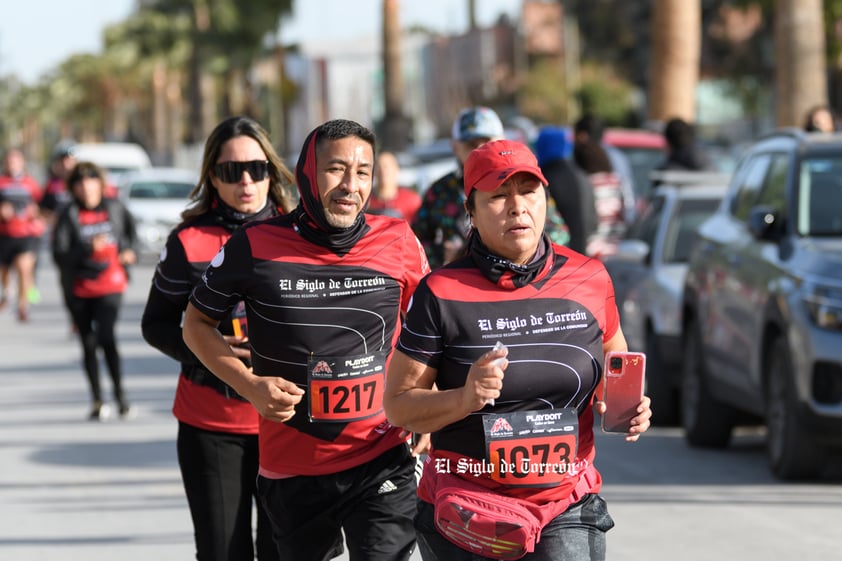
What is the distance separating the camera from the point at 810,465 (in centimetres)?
998

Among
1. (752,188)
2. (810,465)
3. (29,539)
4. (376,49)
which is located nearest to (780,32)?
(752,188)

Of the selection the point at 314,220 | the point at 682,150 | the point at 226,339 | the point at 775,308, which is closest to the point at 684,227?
the point at 682,150

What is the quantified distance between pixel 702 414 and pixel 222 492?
6142mm

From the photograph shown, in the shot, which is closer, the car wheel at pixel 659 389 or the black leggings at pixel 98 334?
the car wheel at pixel 659 389

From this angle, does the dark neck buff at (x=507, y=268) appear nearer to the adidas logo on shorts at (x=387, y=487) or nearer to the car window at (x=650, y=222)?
the adidas logo on shorts at (x=387, y=487)

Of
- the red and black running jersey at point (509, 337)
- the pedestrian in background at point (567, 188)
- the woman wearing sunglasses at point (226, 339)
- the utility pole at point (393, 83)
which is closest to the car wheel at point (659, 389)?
the pedestrian in background at point (567, 188)

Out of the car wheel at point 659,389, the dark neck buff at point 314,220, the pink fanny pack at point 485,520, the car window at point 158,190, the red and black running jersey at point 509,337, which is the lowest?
the car window at point 158,190

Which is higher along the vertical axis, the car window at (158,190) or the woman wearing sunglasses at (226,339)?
the woman wearing sunglasses at (226,339)

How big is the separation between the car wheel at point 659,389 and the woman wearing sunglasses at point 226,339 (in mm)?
6836

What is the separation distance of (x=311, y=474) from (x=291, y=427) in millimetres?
159

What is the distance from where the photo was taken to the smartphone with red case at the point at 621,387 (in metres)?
4.72

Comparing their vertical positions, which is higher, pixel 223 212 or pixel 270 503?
pixel 223 212

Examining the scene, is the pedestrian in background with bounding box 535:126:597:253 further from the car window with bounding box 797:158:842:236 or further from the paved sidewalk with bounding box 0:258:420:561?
the paved sidewalk with bounding box 0:258:420:561

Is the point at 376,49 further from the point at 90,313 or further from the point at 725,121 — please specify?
the point at 90,313
